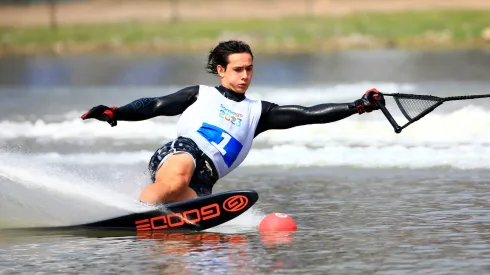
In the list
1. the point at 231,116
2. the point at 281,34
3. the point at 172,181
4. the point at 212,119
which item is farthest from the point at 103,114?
the point at 281,34

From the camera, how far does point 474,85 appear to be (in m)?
29.0

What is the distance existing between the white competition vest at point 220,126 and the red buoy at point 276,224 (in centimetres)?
55

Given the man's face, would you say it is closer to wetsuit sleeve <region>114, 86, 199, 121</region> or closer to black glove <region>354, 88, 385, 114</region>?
wetsuit sleeve <region>114, 86, 199, 121</region>

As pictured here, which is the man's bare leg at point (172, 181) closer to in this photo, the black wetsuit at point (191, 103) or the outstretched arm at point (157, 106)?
the black wetsuit at point (191, 103)

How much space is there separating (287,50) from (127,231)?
53.6 meters

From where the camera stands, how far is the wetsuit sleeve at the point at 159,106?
33.1ft

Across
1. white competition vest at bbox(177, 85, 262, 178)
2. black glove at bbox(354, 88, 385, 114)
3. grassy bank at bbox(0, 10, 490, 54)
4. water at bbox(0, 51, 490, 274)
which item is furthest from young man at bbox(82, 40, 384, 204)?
grassy bank at bbox(0, 10, 490, 54)

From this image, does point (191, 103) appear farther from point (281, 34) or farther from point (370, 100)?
point (281, 34)

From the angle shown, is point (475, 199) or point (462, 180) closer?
point (475, 199)

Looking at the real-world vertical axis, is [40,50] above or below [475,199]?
above

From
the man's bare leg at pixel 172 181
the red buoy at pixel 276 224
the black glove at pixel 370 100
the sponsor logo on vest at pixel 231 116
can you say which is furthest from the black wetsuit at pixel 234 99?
the red buoy at pixel 276 224

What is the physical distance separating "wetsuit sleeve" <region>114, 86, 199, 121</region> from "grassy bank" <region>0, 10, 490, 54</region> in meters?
50.0

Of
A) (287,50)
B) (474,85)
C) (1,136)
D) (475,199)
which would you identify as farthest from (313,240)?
(287,50)

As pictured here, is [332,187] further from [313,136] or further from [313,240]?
[313,136]
